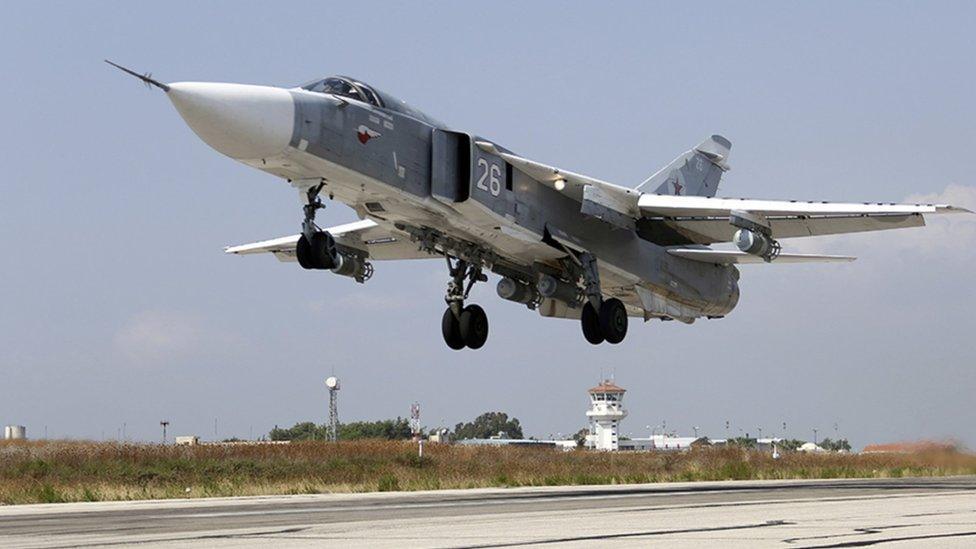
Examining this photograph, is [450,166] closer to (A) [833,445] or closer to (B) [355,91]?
(B) [355,91]

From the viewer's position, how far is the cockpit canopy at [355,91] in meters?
21.5

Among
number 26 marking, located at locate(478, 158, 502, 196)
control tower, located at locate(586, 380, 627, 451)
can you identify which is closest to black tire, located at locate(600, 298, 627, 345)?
number 26 marking, located at locate(478, 158, 502, 196)

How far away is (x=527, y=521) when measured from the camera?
14883mm

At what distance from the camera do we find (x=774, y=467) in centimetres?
3759

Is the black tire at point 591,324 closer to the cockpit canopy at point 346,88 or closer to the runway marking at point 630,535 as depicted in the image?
the cockpit canopy at point 346,88

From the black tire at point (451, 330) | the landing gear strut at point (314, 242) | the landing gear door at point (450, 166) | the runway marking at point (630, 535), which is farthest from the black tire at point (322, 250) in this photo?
the runway marking at point (630, 535)

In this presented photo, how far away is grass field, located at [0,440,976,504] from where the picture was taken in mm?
27422

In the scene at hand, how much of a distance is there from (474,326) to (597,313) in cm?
285

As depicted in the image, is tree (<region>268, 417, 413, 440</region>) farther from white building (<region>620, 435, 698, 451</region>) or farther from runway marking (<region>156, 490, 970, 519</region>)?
runway marking (<region>156, 490, 970, 519</region>)

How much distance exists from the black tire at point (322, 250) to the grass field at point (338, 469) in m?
6.91

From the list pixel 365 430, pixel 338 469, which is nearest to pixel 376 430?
pixel 365 430

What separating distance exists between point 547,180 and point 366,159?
17.1 feet

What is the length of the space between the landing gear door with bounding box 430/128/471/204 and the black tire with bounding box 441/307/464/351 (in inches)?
197

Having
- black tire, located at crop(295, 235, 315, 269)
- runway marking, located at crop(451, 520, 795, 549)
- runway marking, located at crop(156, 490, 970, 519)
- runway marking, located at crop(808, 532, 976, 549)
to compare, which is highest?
black tire, located at crop(295, 235, 315, 269)
